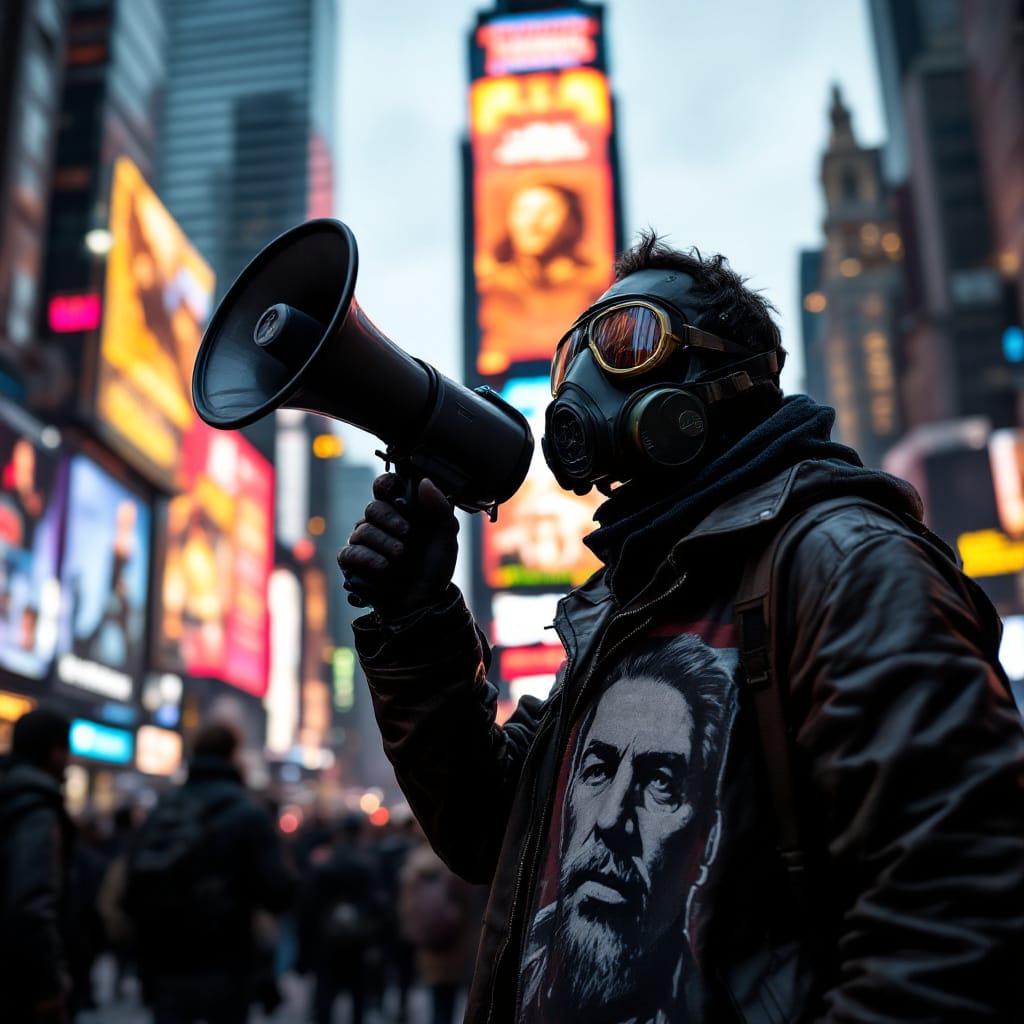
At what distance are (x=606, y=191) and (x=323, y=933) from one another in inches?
810

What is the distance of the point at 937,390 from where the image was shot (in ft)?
237

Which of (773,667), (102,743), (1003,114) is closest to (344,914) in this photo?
(773,667)

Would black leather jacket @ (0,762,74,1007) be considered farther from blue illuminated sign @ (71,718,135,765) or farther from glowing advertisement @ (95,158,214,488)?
glowing advertisement @ (95,158,214,488)

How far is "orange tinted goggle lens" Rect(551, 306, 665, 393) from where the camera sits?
6.91 ft

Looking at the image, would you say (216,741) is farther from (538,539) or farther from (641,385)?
(538,539)

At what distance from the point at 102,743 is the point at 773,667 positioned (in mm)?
35843

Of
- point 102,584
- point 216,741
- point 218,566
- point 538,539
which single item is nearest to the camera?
point 216,741

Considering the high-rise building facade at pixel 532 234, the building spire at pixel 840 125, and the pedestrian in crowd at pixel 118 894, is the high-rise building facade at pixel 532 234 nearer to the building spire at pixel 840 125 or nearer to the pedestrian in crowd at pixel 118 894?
the pedestrian in crowd at pixel 118 894

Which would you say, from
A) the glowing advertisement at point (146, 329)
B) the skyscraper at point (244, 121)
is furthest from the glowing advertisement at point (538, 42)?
the skyscraper at point (244, 121)

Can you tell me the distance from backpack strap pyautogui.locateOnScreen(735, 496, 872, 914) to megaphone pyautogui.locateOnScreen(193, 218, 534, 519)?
72 centimetres

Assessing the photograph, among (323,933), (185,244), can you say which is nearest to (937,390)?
(185,244)

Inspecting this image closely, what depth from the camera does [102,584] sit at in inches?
1428

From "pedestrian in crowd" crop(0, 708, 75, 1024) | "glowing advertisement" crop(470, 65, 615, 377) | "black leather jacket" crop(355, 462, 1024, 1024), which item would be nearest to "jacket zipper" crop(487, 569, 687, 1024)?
"black leather jacket" crop(355, 462, 1024, 1024)

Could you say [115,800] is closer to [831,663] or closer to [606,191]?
[606,191]
